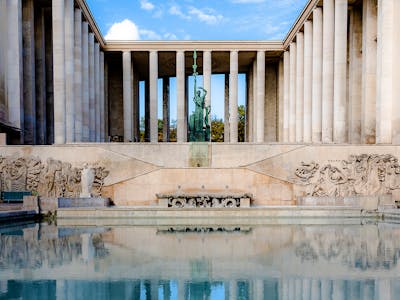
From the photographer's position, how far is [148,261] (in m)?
10.0

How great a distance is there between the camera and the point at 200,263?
9.84m

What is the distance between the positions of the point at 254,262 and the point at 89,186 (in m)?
13.2

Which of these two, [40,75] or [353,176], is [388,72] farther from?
[40,75]

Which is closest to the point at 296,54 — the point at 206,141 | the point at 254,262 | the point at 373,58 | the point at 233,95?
the point at 233,95

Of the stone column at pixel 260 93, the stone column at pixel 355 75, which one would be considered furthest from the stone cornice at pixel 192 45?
the stone column at pixel 355 75

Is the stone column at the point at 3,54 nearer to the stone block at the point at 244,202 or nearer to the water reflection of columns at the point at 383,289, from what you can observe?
the stone block at the point at 244,202

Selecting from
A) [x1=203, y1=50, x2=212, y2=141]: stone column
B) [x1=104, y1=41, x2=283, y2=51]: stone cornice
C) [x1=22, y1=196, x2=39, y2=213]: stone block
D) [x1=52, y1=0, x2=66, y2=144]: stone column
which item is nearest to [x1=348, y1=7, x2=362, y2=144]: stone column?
[x1=104, y1=41, x2=283, y2=51]: stone cornice

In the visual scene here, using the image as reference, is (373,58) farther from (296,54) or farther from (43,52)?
(43,52)

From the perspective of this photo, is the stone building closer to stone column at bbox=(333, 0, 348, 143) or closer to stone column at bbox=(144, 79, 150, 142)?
stone column at bbox=(333, 0, 348, 143)

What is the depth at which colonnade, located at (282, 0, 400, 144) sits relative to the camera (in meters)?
26.0

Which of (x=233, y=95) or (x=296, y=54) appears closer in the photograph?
(x=296, y=54)

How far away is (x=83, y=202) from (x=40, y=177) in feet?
10.6

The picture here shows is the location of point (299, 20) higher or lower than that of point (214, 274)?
higher

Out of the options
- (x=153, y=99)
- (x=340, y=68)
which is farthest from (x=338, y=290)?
(x=153, y=99)
